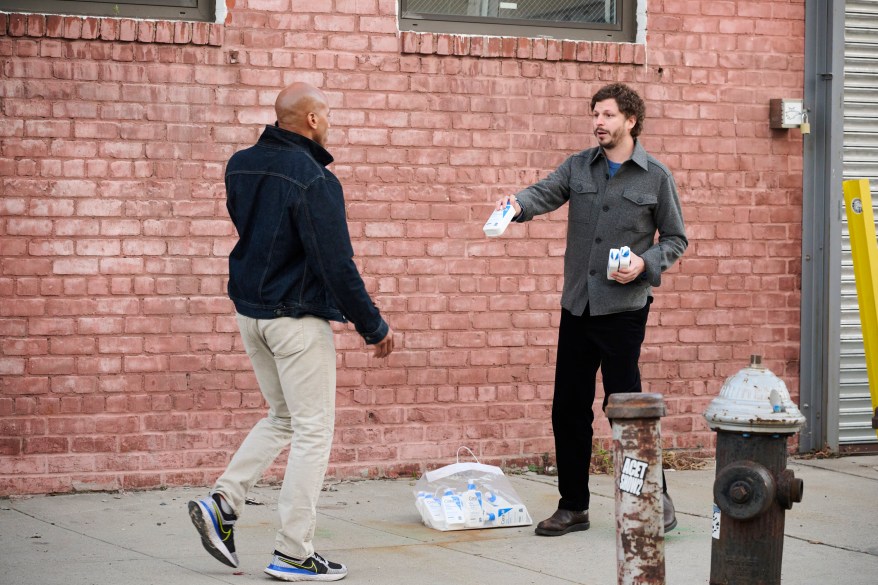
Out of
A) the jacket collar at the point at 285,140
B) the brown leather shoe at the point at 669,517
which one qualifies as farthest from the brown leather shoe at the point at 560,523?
the jacket collar at the point at 285,140

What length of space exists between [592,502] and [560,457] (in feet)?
2.66

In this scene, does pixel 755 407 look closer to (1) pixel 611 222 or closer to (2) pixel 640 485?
(2) pixel 640 485

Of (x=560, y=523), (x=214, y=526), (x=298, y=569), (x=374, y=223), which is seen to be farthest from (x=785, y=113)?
(x=214, y=526)

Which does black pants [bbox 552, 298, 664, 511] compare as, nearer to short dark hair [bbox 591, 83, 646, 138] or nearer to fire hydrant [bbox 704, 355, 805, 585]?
short dark hair [bbox 591, 83, 646, 138]

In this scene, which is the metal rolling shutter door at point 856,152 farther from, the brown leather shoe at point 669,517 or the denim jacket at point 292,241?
the denim jacket at point 292,241

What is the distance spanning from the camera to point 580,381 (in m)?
5.93

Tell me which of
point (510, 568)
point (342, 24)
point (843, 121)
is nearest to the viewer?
point (510, 568)

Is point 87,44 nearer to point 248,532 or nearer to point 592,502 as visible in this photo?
point 248,532

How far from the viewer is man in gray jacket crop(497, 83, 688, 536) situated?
5.81 meters

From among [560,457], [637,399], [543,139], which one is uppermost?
[543,139]

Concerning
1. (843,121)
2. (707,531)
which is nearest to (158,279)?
(707,531)

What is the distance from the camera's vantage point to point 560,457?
599cm

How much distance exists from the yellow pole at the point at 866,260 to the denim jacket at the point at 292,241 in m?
1.99

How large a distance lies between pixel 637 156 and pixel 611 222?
1.06 ft
